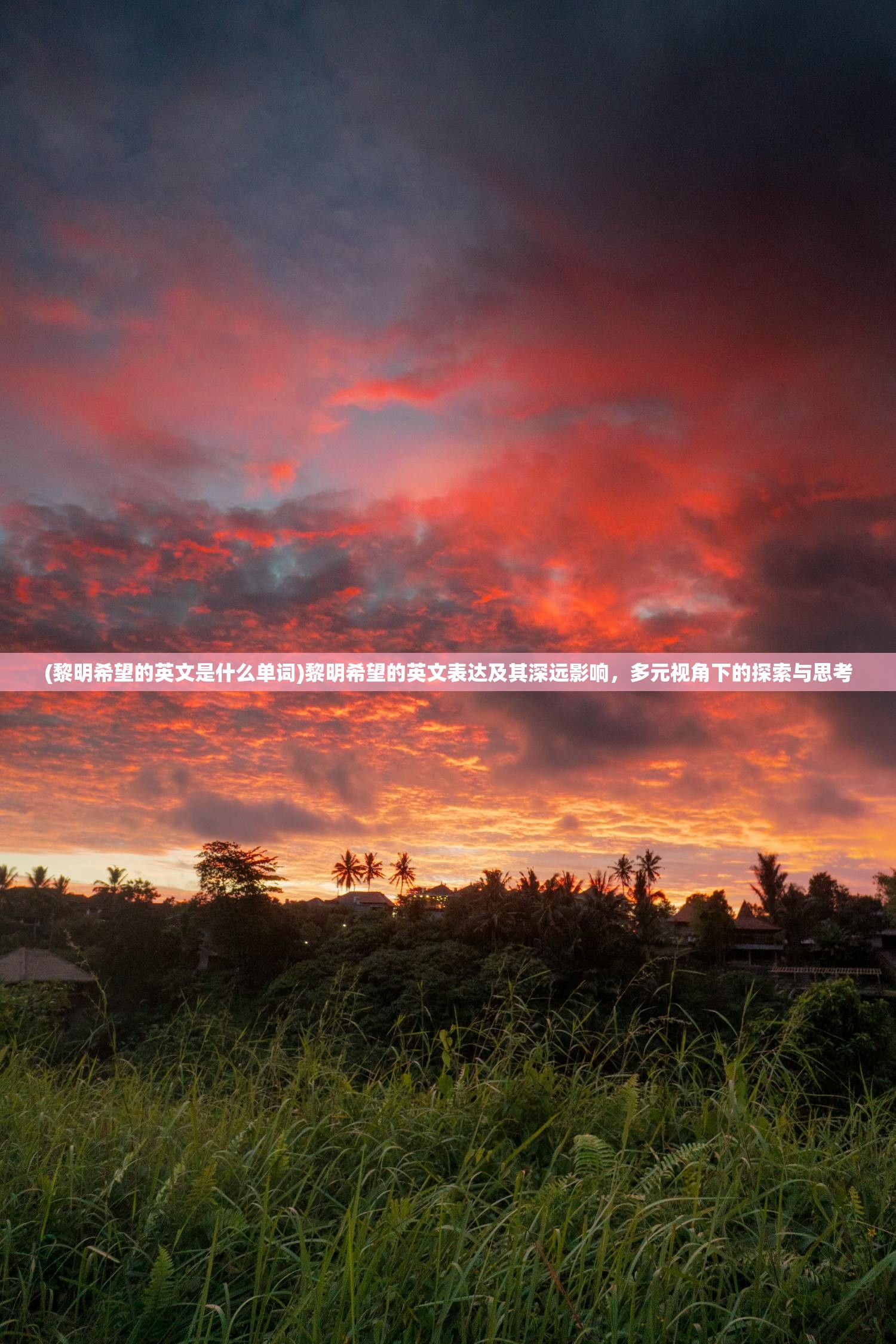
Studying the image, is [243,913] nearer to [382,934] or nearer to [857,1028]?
[382,934]

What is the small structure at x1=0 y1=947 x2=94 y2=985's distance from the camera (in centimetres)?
3312

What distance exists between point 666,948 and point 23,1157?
1366 inches

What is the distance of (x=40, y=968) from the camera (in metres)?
35.5

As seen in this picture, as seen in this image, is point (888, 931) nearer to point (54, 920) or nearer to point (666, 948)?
point (666, 948)

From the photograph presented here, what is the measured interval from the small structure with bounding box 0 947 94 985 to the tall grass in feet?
105

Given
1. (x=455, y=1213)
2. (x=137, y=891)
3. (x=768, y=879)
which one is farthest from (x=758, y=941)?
(x=455, y=1213)

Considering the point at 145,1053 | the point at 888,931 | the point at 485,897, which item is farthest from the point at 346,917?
the point at 888,931

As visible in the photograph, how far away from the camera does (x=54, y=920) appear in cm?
4347

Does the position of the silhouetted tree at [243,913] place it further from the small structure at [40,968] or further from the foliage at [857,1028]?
the foliage at [857,1028]

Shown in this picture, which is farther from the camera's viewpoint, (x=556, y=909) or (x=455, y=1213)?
(x=556, y=909)

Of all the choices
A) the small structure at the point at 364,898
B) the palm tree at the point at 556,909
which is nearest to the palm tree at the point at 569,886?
the palm tree at the point at 556,909

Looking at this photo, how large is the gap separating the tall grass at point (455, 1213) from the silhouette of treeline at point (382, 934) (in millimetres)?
26941

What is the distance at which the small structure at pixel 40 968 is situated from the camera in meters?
33.1

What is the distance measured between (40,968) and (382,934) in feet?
43.2
